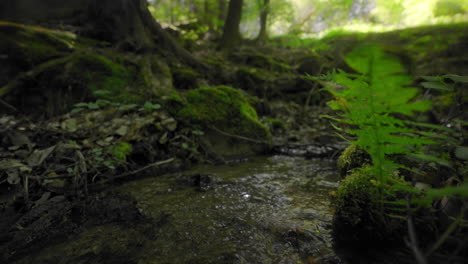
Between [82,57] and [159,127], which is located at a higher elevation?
[82,57]

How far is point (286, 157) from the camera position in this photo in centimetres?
357

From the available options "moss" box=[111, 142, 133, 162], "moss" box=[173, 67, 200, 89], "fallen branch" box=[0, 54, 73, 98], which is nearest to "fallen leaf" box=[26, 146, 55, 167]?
"moss" box=[111, 142, 133, 162]

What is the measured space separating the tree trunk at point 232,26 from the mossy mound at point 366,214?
28.7 ft

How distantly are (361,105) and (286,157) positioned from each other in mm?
2596

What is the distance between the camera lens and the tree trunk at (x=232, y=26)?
877cm

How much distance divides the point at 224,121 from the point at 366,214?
2854 millimetres

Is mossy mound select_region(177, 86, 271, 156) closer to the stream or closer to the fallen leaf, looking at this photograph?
the stream

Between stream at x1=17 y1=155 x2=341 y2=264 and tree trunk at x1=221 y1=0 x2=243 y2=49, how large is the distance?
7933mm

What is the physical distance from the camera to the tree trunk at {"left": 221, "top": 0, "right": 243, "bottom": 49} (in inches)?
→ 345

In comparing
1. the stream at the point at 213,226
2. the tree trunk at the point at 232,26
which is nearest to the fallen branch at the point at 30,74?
the stream at the point at 213,226

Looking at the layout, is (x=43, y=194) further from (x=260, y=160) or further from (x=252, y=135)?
(x=252, y=135)

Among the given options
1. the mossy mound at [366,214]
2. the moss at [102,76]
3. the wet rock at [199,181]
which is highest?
the moss at [102,76]

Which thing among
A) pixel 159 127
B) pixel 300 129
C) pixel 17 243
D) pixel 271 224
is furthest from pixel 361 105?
pixel 300 129

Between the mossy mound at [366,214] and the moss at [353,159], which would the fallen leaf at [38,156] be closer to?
the mossy mound at [366,214]
